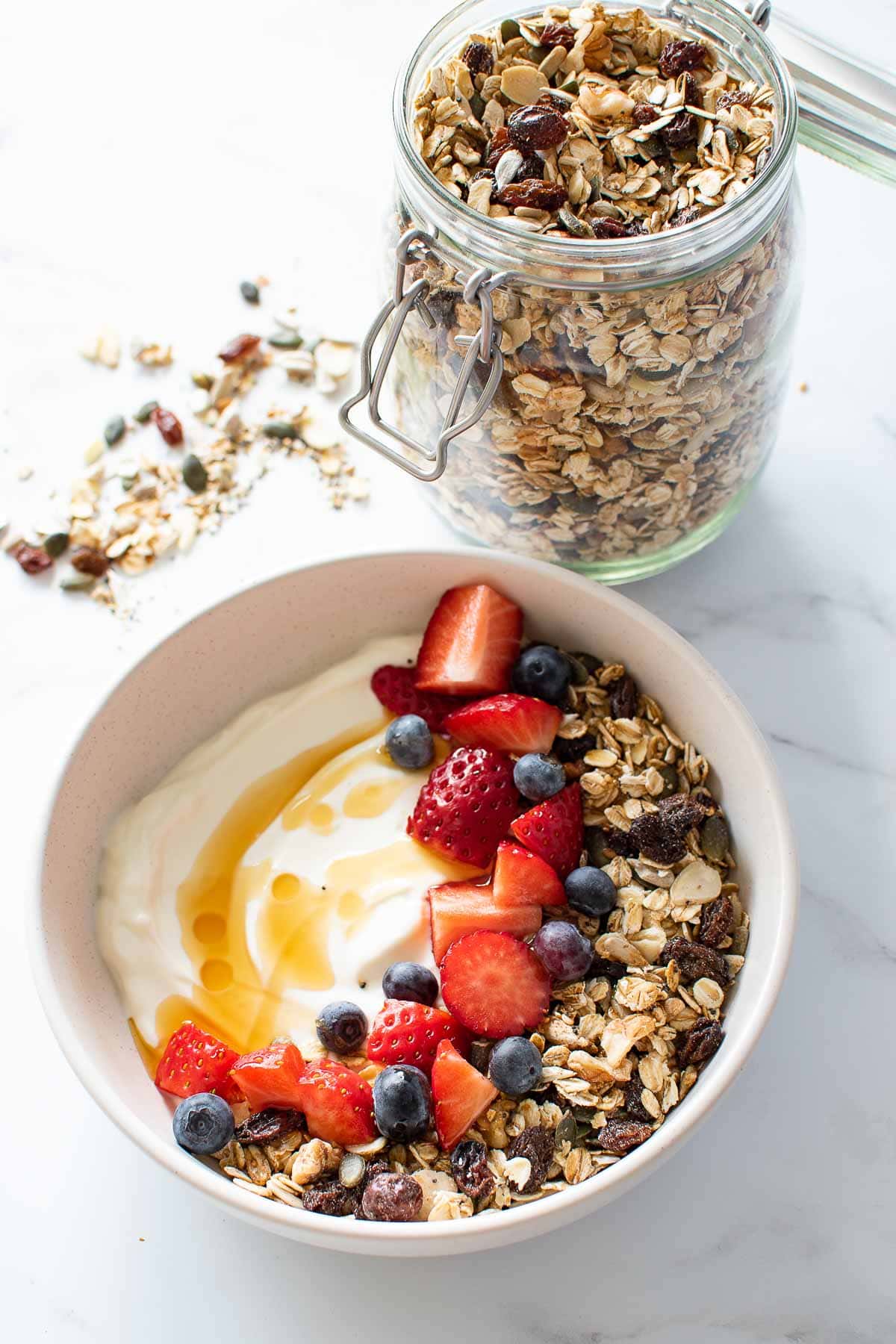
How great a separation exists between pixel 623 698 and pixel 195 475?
53cm

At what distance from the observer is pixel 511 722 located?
1172 millimetres

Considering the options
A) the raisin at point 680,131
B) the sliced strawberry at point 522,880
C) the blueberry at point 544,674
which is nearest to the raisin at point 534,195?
the raisin at point 680,131

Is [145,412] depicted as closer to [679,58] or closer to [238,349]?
[238,349]

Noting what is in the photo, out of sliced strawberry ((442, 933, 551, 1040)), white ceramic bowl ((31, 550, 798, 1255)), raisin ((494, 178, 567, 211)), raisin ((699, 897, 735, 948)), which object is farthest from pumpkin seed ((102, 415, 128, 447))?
raisin ((699, 897, 735, 948))

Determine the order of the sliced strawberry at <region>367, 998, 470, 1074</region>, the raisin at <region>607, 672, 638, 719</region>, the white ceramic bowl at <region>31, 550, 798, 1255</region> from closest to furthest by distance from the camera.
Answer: the white ceramic bowl at <region>31, 550, 798, 1255</region>, the sliced strawberry at <region>367, 998, 470, 1074</region>, the raisin at <region>607, 672, 638, 719</region>

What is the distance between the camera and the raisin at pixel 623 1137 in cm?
101

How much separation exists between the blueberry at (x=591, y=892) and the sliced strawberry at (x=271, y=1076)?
0.84 ft

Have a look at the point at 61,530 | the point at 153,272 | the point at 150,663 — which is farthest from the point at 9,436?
the point at 150,663

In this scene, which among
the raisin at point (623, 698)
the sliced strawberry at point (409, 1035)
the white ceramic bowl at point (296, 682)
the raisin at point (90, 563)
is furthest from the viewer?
the raisin at point (90, 563)

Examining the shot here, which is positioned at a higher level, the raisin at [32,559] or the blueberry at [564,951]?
the blueberry at [564,951]

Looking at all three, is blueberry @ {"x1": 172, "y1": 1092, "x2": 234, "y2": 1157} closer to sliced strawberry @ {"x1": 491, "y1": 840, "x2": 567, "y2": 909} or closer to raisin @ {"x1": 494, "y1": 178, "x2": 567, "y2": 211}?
sliced strawberry @ {"x1": 491, "y1": 840, "x2": 567, "y2": 909}

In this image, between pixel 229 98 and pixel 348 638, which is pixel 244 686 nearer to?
→ pixel 348 638

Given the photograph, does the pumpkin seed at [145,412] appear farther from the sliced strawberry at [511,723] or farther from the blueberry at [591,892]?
the blueberry at [591,892]

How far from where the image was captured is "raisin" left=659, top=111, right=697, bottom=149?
106 cm
